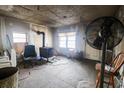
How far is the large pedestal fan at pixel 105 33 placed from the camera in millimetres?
1026

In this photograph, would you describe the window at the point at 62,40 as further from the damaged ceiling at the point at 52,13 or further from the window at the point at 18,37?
the window at the point at 18,37

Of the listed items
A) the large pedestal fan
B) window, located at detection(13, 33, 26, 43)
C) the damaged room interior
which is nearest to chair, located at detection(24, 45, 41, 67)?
the damaged room interior

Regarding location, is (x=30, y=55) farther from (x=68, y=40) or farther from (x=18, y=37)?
(x=68, y=40)

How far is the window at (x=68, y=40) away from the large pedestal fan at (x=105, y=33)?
0.64m

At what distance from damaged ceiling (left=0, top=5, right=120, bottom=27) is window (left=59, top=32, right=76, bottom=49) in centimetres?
30

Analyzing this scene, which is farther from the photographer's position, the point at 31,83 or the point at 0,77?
the point at 31,83

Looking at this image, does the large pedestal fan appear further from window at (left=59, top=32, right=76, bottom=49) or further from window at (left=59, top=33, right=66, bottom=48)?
window at (left=59, top=33, right=66, bottom=48)

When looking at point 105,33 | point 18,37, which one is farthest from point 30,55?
point 105,33

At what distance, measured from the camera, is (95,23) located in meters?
1.08
